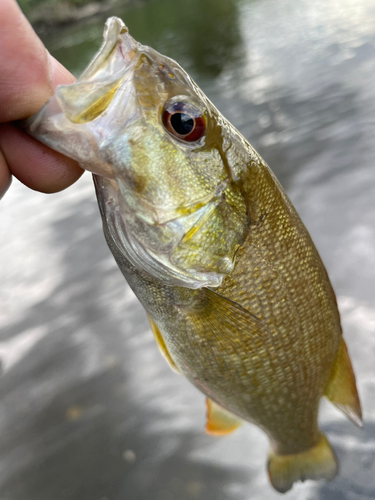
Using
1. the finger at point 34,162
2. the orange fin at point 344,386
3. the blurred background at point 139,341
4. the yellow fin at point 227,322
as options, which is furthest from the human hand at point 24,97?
the blurred background at point 139,341

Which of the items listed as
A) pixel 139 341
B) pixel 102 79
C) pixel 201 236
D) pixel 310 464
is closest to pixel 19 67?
pixel 102 79

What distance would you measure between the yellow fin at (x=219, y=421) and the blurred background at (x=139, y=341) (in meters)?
1.02

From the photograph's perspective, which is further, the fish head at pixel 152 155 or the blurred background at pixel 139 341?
the blurred background at pixel 139 341

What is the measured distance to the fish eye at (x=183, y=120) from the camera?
1.07 meters

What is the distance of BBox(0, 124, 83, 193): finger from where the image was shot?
1.09 meters

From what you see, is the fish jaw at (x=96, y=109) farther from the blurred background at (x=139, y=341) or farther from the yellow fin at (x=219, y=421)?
the blurred background at (x=139, y=341)

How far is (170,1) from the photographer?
2783 centimetres

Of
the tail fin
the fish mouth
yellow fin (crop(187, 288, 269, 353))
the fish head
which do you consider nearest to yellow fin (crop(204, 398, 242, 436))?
the tail fin

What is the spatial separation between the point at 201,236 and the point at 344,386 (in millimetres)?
1011

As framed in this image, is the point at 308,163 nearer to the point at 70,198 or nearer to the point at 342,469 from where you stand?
the point at 70,198

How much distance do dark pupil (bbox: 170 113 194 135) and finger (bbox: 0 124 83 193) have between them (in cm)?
33

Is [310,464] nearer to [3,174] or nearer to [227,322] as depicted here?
[227,322]

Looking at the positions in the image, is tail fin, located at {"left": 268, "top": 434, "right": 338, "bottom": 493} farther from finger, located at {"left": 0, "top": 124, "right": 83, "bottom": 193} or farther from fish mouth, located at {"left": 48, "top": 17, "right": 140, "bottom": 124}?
fish mouth, located at {"left": 48, "top": 17, "right": 140, "bottom": 124}

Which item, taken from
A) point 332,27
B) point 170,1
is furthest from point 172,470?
point 170,1
